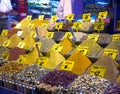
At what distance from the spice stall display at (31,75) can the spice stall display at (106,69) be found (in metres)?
0.38

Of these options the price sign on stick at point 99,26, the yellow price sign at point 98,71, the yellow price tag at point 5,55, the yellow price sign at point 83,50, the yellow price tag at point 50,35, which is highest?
the price sign on stick at point 99,26

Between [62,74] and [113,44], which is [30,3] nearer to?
[113,44]

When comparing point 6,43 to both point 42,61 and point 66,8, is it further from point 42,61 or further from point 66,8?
point 66,8

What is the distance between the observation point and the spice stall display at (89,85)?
1.66 m

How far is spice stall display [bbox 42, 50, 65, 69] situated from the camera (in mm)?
2232

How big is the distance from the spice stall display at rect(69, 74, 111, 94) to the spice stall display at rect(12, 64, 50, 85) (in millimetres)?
307

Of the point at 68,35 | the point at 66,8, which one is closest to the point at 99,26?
the point at 68,35

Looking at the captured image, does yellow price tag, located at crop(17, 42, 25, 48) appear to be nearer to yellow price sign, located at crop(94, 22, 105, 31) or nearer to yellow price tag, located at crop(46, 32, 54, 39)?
yellow price tag, located at crop(46, 32, 54, 39)

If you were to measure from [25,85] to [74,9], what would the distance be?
3.43 m

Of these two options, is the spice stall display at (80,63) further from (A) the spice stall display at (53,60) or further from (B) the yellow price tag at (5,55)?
(B) the yellow price tag at (5,55)

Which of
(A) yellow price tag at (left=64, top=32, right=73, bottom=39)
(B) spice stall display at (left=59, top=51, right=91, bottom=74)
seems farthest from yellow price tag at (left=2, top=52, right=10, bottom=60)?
(B) spice stall display at (left=59, top=51, right=91, bottom=74)

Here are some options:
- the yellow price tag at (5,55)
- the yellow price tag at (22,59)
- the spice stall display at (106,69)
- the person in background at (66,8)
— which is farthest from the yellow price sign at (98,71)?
the person in background at (66,8)

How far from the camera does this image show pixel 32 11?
6.22 m

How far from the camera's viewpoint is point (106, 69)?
194 cm
